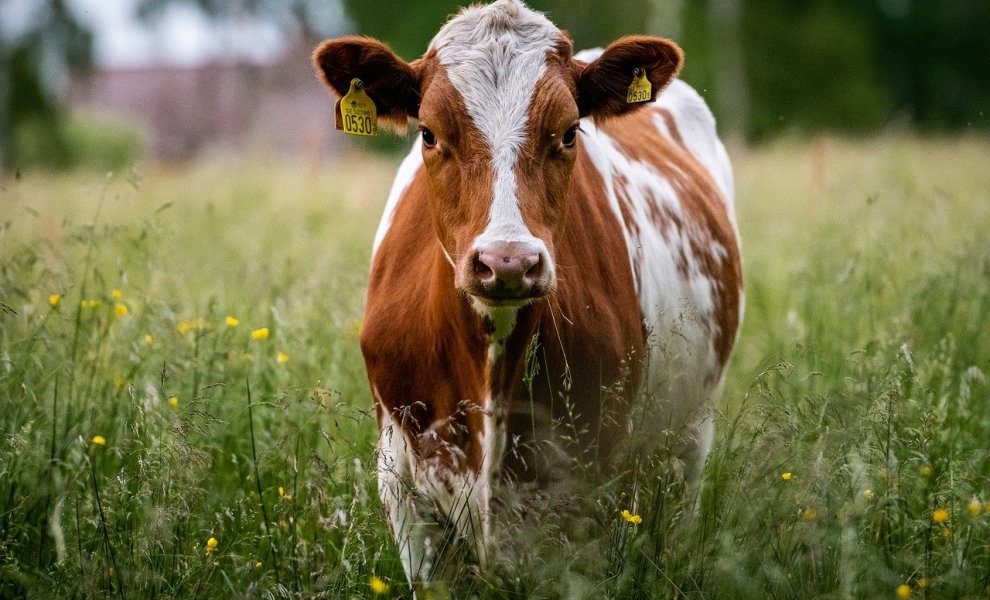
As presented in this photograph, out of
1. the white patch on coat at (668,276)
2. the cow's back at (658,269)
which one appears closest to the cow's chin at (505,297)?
the cow's back at (658,269)

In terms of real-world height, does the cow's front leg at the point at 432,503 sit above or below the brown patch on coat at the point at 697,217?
below

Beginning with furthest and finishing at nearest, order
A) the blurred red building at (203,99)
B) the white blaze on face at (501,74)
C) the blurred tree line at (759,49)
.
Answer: the blurred red building at (203,99)
the blurred tree line at (759,49)
the white blaze on face at (501,74)

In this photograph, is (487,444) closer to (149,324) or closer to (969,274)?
(149,324)

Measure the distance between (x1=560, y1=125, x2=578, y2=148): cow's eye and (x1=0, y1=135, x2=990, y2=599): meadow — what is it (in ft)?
2.91

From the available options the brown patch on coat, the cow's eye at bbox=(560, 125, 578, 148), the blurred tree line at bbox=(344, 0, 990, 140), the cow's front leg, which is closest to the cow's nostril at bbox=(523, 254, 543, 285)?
the cow's eye at bbox=(560, 125, 578, 148)

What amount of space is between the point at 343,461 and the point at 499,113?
3.78ft

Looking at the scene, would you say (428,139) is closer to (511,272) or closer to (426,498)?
(511,272)

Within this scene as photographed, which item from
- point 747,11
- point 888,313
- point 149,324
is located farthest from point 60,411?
point 747,11

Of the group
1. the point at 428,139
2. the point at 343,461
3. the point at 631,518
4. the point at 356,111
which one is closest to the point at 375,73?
the point at 356,111

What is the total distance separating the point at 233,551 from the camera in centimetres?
307

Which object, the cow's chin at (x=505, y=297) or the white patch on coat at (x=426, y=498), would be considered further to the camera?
the white patch on coat at (x=426, y=498)

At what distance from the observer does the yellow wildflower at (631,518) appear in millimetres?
2757

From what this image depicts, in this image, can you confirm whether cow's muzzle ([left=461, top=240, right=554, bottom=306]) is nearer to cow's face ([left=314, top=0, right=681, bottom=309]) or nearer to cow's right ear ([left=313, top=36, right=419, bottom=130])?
cow's face ([left=314, top=0, right=681, bottom=309])

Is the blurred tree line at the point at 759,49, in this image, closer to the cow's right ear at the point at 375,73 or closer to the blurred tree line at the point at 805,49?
the blurred tree line at the point at 805,49
